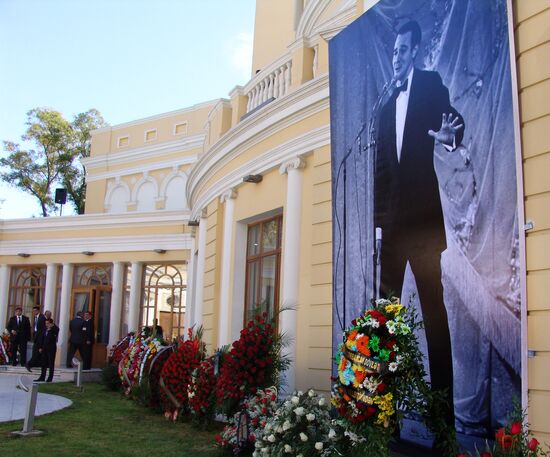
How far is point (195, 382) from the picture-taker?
343 inches

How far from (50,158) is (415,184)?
32.2 meters

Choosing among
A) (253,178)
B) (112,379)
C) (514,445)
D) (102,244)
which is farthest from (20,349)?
(514,445)

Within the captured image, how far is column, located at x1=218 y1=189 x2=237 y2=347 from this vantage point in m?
10.8

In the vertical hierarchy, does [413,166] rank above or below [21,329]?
above

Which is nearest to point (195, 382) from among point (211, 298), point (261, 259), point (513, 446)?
point (261, 259)

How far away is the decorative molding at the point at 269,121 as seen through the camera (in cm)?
864

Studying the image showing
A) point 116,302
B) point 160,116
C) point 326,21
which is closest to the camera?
point 326,21

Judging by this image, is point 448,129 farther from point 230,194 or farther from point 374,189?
point 230,194

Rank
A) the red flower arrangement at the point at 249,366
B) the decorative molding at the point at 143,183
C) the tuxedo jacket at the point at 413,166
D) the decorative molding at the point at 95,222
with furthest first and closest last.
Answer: the decorative molding at the point at 143,183, the decorative molding at the point at 95,222, the red flower arrangement at the point at 249,366, the tuxedo jacket at the point at 413,166

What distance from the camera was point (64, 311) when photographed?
21328 millimetres

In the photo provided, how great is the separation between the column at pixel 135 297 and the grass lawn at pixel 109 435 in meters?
9.30

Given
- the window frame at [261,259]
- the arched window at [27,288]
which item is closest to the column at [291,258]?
the window frame at [261,259]

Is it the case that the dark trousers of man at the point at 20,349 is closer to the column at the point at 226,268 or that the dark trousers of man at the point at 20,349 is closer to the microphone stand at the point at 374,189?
the column at the point at 226,268

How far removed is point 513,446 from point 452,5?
3.74 m
